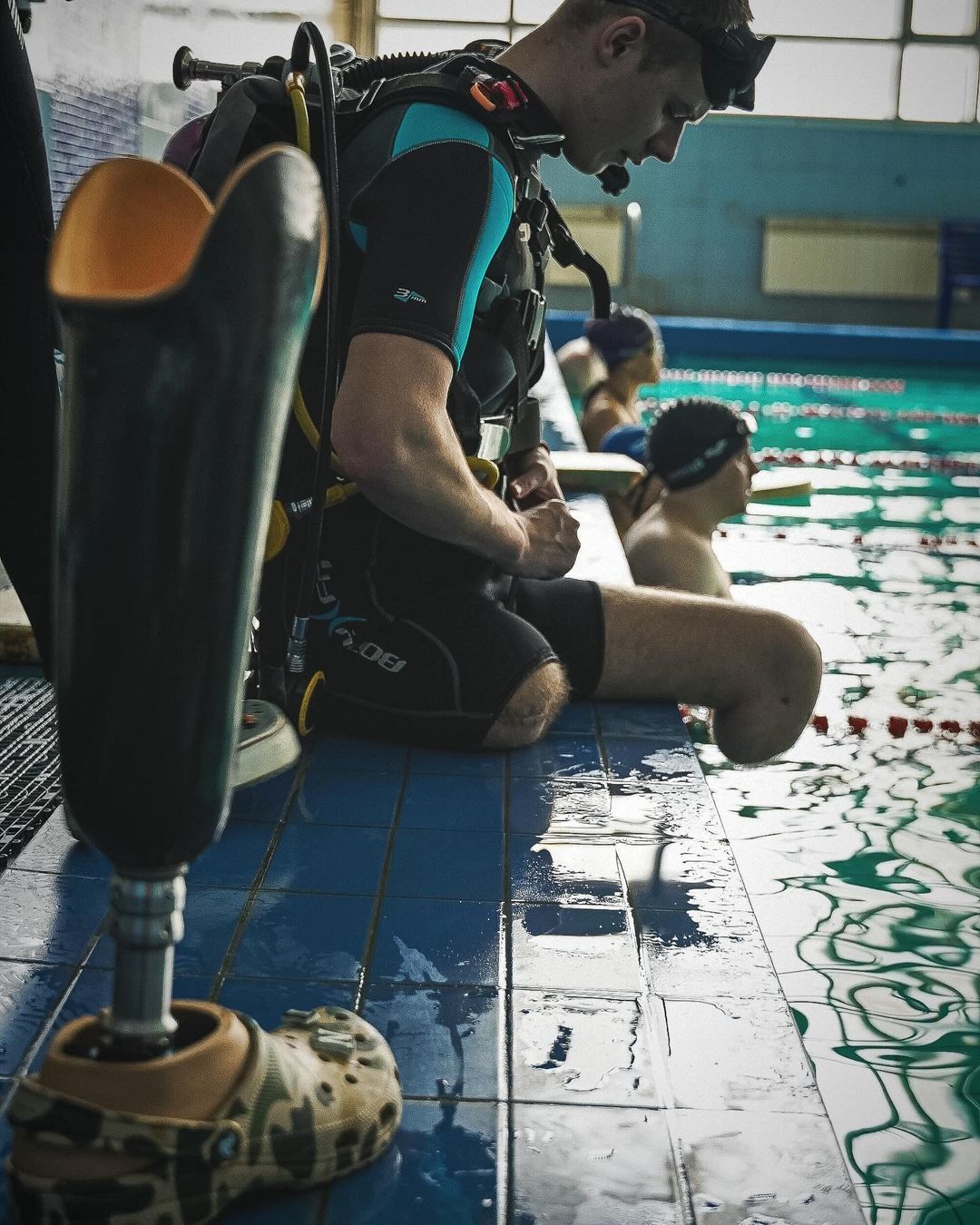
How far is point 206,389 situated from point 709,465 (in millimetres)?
3987

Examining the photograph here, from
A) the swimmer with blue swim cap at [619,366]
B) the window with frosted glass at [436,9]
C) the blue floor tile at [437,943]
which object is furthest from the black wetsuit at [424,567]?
the window with frosted glass at [436,9]

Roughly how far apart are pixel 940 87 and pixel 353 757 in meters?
16.2

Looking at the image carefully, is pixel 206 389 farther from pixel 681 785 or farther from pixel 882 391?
pixel 882 391

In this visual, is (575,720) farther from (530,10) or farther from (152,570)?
(530,10)

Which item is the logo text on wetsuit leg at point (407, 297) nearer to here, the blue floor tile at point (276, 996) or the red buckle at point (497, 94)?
the red buckle at point (497, 94)

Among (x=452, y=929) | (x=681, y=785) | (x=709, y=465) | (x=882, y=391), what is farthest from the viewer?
(x=882, y=391)

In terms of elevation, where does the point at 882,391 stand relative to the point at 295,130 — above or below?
below

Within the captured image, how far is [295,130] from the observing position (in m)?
2.33

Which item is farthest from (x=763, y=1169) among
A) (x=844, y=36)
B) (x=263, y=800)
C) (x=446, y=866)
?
(x=844, y=36)

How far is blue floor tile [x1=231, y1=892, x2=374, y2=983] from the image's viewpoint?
1.82 m

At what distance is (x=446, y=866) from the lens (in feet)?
7.13

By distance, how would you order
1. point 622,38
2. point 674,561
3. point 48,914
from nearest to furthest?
point 48,914, point 622,38, point 674,561

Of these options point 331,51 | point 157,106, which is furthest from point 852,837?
point 157,106

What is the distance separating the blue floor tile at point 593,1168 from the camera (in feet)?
4.49
